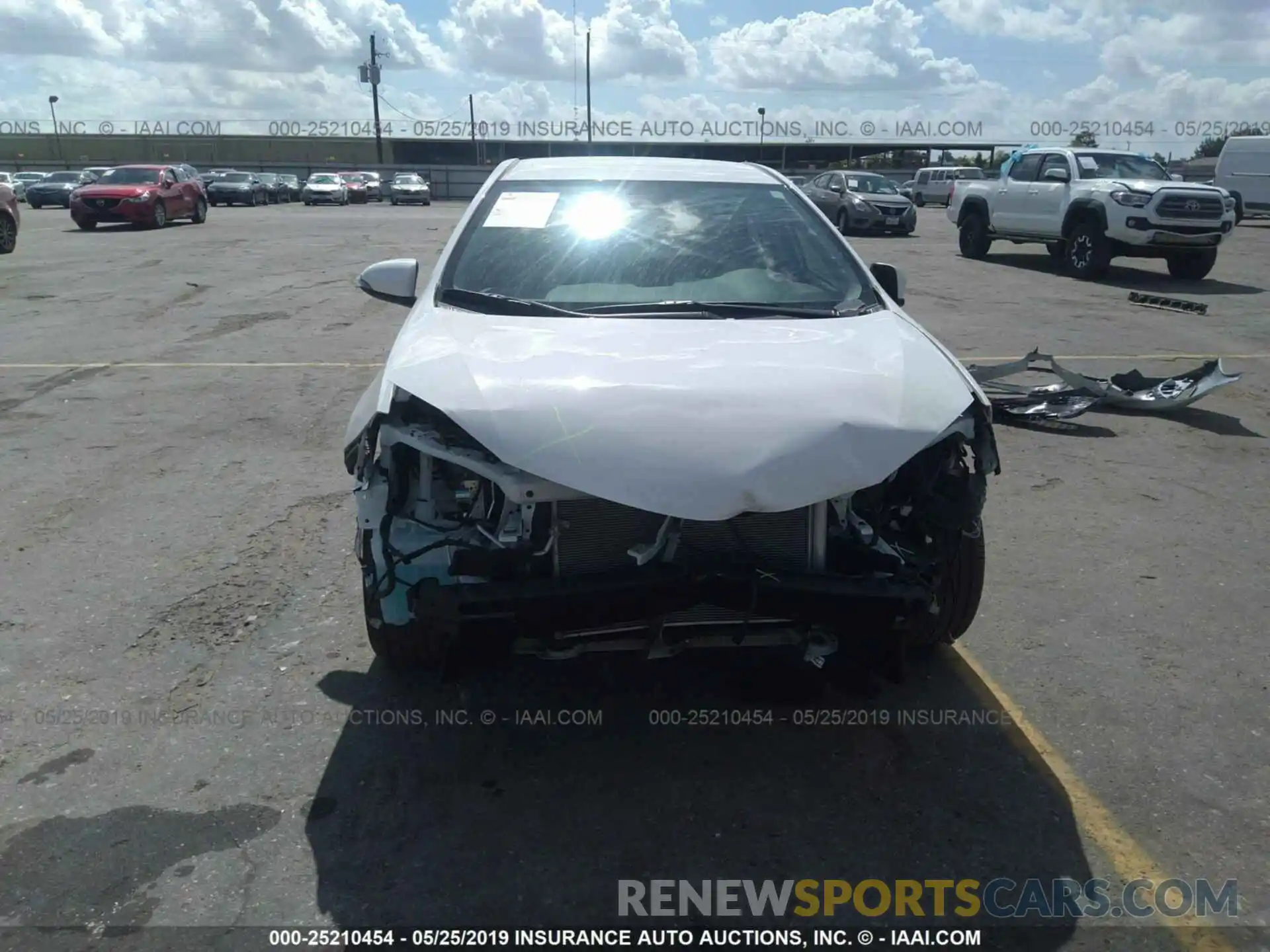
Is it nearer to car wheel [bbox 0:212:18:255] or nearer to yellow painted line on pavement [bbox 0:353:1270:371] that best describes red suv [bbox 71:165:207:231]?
car wheel [bbox 0:212:18:255]

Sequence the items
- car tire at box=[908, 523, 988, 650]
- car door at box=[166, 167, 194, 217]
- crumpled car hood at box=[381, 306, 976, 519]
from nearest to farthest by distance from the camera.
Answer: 1. crumpled car hood at box=[381, 306, 976, 519]
2. car tire at box=[908, 523, 988, 650]
3. car door at box=[166, 167, 194, 217]

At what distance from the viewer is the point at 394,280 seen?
4645mm

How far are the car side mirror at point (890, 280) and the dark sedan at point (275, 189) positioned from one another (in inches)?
1877

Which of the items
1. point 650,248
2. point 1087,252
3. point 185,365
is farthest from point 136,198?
point 650,248

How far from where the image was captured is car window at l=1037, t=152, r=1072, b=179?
1637 centimetres

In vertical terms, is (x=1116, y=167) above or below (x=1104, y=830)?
above

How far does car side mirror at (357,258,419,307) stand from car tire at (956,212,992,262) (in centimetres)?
1611

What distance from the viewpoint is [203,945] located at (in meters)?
2.42

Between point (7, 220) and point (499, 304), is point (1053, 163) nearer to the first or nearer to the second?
point (499, 304)

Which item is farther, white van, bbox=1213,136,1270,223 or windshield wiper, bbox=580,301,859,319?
white van, bbox=1213,136,1270,223

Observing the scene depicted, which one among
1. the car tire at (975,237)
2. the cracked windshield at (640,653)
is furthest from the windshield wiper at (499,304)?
the car tire at (975,237)

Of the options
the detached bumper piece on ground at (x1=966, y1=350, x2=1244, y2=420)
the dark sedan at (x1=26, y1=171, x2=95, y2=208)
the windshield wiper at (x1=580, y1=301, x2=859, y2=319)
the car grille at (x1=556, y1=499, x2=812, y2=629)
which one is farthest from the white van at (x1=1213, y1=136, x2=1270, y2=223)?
the dark sedan at (x1=26, y1=171, x2=95, y2=208)

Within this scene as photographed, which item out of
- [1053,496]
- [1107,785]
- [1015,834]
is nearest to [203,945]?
[1015,834]

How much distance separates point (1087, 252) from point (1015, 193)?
2.36m
